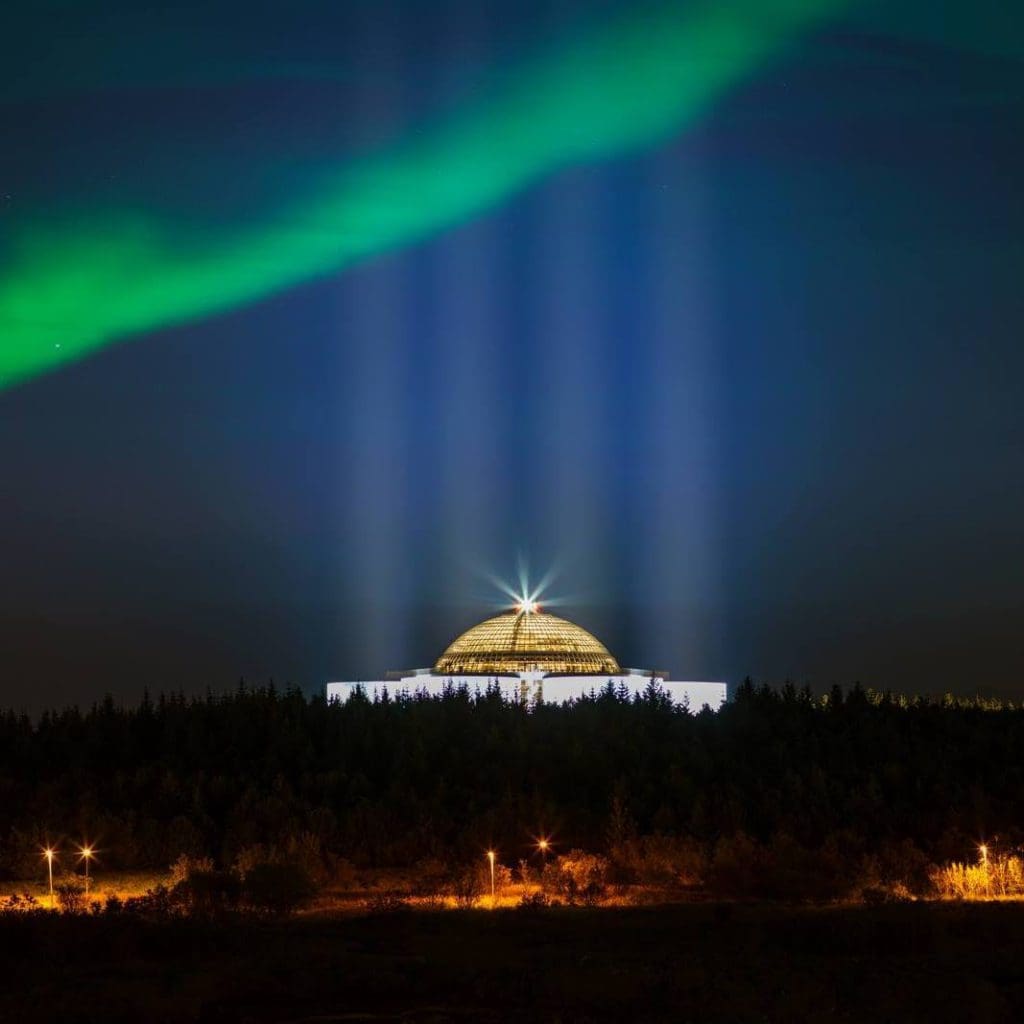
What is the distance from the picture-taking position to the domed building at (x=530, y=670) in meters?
44.1

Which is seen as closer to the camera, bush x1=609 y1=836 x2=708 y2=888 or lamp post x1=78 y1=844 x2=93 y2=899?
bush x1=609 y1=836 x2=708 y2=888

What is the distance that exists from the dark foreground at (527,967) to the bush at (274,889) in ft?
2.81

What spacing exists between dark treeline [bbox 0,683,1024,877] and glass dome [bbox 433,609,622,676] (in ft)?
36.0

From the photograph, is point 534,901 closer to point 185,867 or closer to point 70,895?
point 185,867

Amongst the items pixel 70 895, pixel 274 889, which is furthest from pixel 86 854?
pixel 274 889

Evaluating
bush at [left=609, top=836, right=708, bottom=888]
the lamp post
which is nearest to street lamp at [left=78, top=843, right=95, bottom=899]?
the lamp post

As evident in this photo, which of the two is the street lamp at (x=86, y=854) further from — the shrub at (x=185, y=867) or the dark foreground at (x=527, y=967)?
the dark foreground at (x=527, y=967)

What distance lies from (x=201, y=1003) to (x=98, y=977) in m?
1.66

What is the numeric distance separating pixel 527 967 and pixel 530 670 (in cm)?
3455

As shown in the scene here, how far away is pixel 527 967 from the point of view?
42.0 feet

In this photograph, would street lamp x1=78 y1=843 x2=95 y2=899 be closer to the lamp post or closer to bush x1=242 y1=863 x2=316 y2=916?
the lamp post

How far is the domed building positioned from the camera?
44.1 meters

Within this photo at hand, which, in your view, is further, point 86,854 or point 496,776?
point 496,776

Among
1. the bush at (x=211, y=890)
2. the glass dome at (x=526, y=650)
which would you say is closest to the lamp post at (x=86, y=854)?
the bush at (x=211, y=890)
